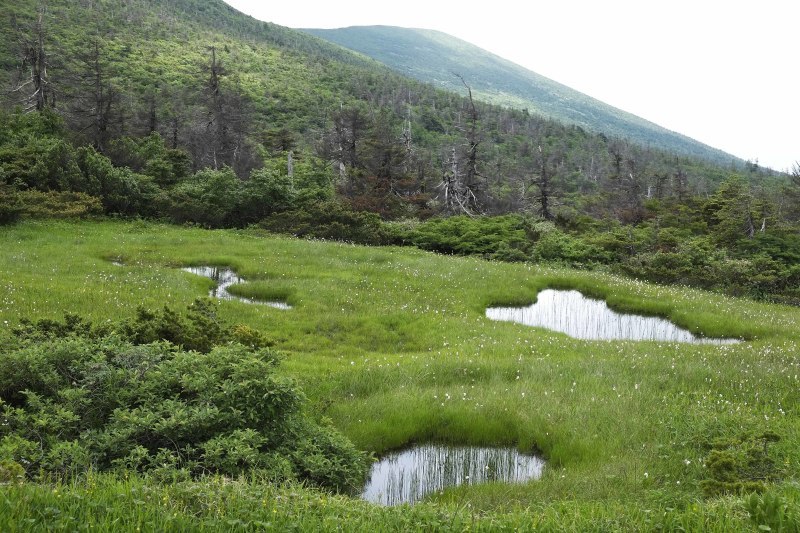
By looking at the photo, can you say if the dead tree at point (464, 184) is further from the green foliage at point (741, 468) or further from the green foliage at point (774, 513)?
the green foliage at point (774, 513)

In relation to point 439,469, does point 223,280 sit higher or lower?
lower

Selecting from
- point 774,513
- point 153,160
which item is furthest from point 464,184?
point 774,513

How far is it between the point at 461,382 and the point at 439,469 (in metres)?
3.19

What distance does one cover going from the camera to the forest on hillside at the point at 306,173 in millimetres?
29453

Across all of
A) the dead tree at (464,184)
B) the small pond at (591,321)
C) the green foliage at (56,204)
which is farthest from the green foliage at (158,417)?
the dead tree at (464,184)

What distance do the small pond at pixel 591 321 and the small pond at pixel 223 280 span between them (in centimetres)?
792

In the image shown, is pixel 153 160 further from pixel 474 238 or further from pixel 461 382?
pixel 461 382

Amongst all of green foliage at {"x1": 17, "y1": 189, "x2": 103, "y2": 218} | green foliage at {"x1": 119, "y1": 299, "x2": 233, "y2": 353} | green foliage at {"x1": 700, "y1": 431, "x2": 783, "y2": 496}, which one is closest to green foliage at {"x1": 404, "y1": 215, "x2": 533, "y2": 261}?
green foliage at {"x1": 17, "y1": 189, "x2": 103, "y2": 218}

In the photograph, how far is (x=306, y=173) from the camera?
44.0 m

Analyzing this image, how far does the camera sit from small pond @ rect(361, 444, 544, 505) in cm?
782

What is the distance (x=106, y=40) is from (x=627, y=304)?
9675 centimetres

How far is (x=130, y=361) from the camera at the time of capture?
697cm

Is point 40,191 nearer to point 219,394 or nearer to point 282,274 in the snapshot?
point 282,274

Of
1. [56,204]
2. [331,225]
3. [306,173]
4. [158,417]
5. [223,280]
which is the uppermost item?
[306,173]
